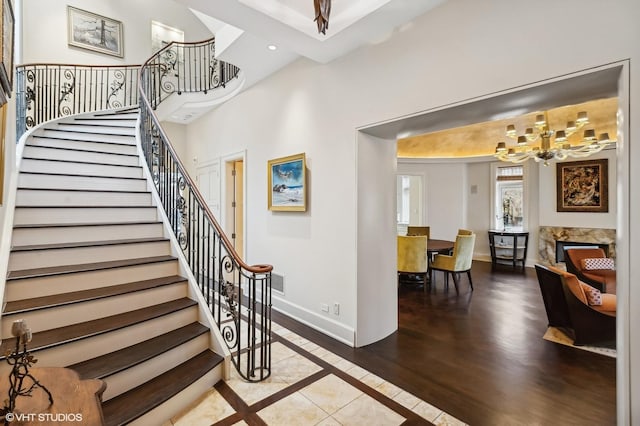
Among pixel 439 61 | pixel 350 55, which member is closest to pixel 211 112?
pixel 350 55

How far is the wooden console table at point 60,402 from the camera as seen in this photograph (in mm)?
1013

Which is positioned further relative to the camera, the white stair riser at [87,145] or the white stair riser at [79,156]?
the white stair riser at [87,145]

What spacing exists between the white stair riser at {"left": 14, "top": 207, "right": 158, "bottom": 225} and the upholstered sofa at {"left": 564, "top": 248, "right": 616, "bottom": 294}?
19.5 ft

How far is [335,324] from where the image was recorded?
338 cm

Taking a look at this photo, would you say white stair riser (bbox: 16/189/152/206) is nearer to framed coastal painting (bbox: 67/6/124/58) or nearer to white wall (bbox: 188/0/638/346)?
white wall (bbox: 188/0/638/346)

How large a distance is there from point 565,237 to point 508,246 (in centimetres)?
110

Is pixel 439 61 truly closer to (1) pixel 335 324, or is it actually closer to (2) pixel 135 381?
(1) pixel 335 324

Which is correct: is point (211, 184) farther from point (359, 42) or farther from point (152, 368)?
point (152, 368)

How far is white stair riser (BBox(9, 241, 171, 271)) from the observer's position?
94.1 inches

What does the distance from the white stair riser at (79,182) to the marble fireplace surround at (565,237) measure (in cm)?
800

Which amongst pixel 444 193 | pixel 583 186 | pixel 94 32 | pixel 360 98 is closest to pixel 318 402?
pixel 360 98

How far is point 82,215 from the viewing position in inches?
122

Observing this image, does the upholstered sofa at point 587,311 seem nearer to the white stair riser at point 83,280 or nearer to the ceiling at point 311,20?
the ceiling at point 311,20

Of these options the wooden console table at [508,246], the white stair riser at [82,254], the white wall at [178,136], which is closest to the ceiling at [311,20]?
the white stair riser at [82,254]
